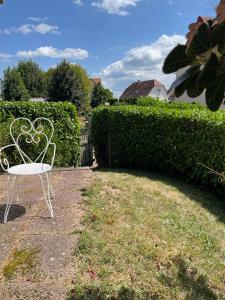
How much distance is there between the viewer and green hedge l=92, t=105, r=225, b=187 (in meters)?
6.86

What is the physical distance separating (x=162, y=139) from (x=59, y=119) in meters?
2.61

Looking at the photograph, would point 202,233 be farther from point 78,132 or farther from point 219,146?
point 78,132

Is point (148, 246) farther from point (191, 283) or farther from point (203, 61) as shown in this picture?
point (203, 61)

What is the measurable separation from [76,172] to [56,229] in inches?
119

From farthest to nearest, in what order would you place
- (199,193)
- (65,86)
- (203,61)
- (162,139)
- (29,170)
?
(65,86) < (162,139) < (199,193) < (29,170) < (203,61)

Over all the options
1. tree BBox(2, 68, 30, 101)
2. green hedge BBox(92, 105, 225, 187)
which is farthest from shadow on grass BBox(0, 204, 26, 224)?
tree BBox(2, 68, 30, 101)

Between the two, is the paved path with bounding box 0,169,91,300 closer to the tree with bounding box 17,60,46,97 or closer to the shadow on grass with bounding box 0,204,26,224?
the shadow on grass with bounding box 0,204,26,224

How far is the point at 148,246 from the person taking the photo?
3842mm

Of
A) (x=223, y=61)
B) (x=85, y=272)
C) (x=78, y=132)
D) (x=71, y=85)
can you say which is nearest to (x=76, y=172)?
(x=78, y=132)

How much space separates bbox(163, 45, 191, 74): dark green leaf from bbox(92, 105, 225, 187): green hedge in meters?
5.54

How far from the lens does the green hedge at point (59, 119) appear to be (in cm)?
876

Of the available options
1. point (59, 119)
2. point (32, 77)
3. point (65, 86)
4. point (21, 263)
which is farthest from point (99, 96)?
point (21, 263)

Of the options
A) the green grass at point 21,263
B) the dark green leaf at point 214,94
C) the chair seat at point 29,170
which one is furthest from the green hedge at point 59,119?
the dark green leaf at point 214,94

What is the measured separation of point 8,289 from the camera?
2.93 meters
